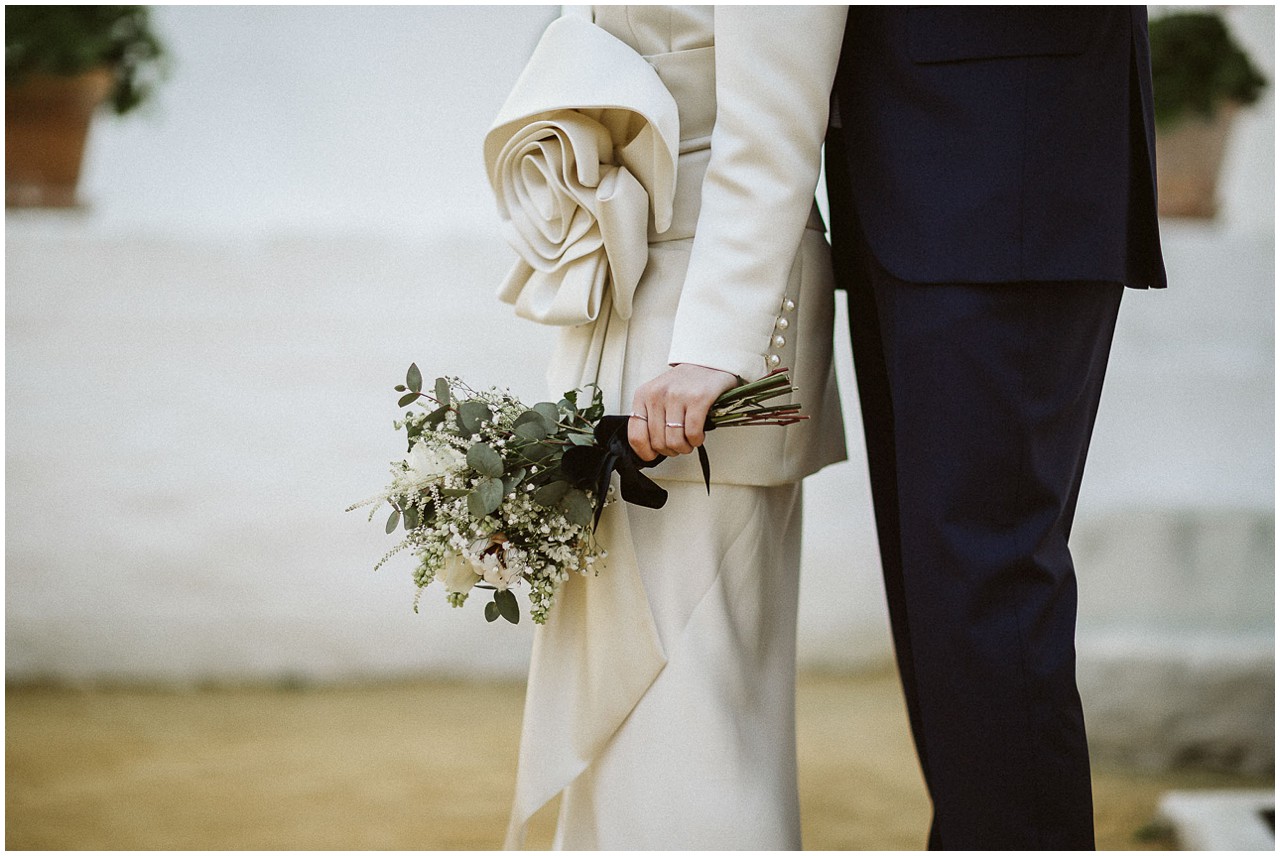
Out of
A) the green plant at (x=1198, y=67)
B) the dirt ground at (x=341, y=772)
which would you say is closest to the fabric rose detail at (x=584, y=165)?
the dirt ground at (x=341, y=772)

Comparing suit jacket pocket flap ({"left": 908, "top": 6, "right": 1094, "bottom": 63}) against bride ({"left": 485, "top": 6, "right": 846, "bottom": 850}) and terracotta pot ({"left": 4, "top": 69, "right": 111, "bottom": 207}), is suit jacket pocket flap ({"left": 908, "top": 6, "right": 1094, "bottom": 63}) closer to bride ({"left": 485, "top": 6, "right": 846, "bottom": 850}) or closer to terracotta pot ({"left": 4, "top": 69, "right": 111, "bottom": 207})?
bride ({"left": 485, "top": 6, "right": 846, "bottom": 850})

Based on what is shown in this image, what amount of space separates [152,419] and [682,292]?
2.83 m

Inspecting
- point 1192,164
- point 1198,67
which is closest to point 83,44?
point 1198,67

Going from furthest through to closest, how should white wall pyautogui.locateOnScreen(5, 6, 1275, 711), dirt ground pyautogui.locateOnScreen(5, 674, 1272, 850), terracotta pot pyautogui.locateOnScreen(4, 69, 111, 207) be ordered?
terracotta pot pyautogui.locateOnScreen(4, 69, 111, 207) < white wall pyautogui.locateOnScreen(5, 6, 1275, 711) < dirt ground pyautogui.locateOnScreen(5, 674, 1272, 850)

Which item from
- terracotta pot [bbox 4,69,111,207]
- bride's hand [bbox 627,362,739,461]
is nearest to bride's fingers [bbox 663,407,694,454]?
bride's hand [bbox 627,362,739,461]

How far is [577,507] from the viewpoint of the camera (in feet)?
3.57

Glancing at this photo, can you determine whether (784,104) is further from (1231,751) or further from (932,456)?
(1231,751)

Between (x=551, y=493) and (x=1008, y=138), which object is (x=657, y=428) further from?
(x=1008, y=138)

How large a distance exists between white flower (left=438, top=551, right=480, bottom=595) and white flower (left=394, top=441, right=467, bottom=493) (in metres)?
0.08

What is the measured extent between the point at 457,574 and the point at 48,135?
343cm

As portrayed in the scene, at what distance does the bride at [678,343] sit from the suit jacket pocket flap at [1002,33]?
9 centimetres

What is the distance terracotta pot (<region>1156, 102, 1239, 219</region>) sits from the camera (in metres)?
3.80

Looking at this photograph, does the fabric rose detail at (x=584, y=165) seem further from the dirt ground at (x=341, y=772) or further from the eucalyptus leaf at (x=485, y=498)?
the dirt ground at (x=341, y=772)

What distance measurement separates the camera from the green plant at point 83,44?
3590mm
